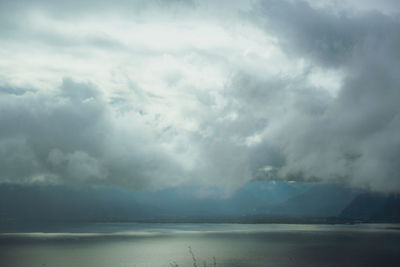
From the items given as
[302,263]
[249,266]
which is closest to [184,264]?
[249,266]

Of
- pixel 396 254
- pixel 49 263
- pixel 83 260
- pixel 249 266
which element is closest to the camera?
pixel 249 266

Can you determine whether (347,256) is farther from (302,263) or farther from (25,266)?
(25,266)

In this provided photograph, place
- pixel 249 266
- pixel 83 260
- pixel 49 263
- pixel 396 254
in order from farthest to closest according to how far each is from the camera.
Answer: pixel 396 254 < pixel 83 260 < pixel 49 263 < pixel 249 266

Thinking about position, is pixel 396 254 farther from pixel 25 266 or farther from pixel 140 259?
pixel 25 266

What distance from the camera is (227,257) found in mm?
133875

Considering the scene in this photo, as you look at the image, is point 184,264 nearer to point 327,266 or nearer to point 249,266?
point 249,266

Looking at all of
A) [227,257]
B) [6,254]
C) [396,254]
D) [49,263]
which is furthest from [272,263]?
[6,254]

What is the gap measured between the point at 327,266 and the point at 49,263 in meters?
82.1

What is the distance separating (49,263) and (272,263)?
220 ft

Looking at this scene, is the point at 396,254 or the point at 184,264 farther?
the point at 396,254

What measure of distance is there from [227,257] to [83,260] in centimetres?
4788

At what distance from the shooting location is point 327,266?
112m

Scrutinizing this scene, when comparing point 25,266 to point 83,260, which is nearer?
point 25,266

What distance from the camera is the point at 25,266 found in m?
114
